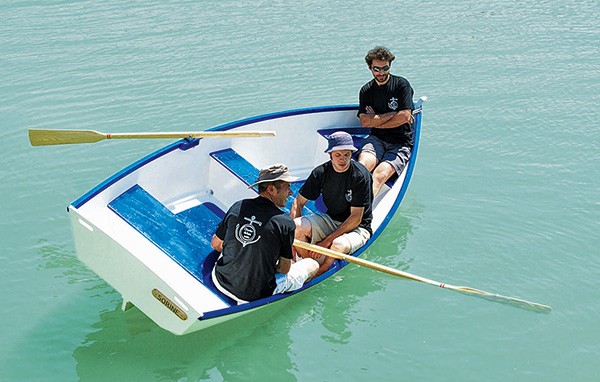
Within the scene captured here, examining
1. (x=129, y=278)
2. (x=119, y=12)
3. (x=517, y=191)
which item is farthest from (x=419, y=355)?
(x=119, y=12)

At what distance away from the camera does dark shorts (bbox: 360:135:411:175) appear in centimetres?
852

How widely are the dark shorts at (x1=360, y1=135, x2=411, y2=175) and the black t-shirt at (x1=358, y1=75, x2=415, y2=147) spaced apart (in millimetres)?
69

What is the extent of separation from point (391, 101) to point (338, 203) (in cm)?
162

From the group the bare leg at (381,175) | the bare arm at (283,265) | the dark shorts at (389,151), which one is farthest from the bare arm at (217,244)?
the dark shorts at (389,151)

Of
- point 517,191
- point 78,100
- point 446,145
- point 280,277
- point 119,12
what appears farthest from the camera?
point 119,12

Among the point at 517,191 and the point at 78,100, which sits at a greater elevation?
the point at 78,100

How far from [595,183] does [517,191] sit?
0.88 metres

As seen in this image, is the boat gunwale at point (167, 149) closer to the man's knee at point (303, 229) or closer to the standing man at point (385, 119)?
the standing man at point (385, 119)

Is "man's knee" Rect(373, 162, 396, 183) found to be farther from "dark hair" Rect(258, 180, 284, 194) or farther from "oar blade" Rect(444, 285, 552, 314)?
"dark hair" Rect(258, 180, 284, 194)

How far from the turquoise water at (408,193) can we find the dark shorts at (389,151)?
1.93 feet

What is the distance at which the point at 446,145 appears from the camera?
400 inches

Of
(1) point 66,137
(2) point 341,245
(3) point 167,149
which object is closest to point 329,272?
(2) point 341,245

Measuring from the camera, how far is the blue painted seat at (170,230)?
7.21 m

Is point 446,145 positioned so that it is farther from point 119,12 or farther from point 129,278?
point 119,12
